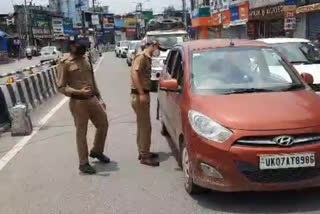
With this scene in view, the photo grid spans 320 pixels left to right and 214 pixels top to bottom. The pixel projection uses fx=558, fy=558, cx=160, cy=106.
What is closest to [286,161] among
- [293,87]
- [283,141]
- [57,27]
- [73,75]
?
[283,141]

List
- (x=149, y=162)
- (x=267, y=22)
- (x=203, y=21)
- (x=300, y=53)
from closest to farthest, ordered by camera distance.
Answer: (x=149, y=162) < (x=300, y=53) < (x=267, y=22) < (x=203, y=21)

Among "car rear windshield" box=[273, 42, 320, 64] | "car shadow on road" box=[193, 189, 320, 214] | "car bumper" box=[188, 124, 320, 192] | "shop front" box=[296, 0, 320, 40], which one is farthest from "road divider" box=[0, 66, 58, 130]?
Result: "shop front" box=[296, 0, 320, 40]

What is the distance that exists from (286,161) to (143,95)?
2.84 m

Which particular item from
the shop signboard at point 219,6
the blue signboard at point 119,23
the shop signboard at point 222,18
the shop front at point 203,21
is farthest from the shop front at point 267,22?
the blue signboard at point 119,23

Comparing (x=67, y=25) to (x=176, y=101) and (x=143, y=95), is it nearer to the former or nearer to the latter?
(x=143, y=95)

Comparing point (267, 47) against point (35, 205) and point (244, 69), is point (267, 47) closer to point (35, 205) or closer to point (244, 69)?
point (244, 69)

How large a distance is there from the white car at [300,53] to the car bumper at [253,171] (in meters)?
6.13

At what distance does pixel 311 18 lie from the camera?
28.6m

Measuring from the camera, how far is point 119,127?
1072cm

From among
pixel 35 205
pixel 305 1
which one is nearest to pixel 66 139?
pixel 35 205

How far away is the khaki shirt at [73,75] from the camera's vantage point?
23.2ft

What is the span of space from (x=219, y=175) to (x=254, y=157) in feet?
1.30

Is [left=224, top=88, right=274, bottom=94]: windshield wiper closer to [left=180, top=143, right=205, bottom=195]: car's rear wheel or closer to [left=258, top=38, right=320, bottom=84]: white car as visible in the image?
[left=180, top=143, right=205, bottom=195]: car's rear wheel

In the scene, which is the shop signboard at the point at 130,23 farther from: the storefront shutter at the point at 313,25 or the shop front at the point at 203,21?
the storefront shutter at the point at 313,25
